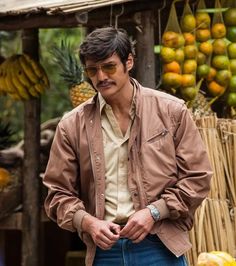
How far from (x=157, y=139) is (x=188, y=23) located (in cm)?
223

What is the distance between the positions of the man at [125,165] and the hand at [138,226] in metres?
0.02

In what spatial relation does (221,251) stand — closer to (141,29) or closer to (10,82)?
(141,29)

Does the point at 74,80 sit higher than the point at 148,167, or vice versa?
the point at 74,80

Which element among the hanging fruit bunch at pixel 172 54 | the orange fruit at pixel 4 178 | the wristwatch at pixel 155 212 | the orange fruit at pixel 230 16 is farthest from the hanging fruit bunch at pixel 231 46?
the wristwatch at pixel 155 212

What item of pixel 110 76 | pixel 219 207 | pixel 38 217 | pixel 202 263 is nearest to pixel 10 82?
pixel 38 217

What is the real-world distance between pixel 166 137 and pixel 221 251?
191 centimetres

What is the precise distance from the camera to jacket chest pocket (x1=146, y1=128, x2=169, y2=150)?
4.20 meters

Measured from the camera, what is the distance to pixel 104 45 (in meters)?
4.12

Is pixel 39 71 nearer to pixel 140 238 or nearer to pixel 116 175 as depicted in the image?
pixel 116 175

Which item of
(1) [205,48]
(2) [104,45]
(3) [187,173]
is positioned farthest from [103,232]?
(1) [205,48]

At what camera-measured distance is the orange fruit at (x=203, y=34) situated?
6336mm

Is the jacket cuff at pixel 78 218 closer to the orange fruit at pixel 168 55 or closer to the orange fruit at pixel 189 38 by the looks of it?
the orange fruit at pixel 168 55

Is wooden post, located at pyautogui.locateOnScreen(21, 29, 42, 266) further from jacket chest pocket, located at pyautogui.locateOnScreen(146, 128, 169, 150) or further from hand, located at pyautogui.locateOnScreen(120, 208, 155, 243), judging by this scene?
hand, located at pyautogui.locateOnScreen(120, 208, 155, 243)

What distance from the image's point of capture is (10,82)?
7.22 m
